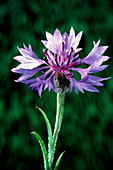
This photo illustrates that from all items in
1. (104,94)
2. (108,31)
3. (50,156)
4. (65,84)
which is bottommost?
(50,156)

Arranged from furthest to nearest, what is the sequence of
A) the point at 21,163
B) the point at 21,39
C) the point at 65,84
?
1. the point at 21,39
2. the point at 21,163
3. the point at 65,84

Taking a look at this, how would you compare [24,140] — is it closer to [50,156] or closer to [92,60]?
[50,156]

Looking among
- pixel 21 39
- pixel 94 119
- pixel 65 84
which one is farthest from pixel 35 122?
pixel 65 84

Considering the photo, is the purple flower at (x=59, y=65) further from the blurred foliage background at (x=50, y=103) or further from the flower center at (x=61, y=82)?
the blurred foliage background at (x=50, y=103)

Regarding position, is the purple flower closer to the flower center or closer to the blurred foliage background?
the flower center

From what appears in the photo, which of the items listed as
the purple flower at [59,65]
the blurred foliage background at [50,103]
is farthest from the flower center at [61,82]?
the blurred foliage background at [50,103]

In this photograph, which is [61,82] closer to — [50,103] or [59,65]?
[59,65]

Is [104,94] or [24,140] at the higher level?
[104,94]

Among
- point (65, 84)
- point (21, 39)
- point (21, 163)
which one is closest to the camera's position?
point (65, 84)
